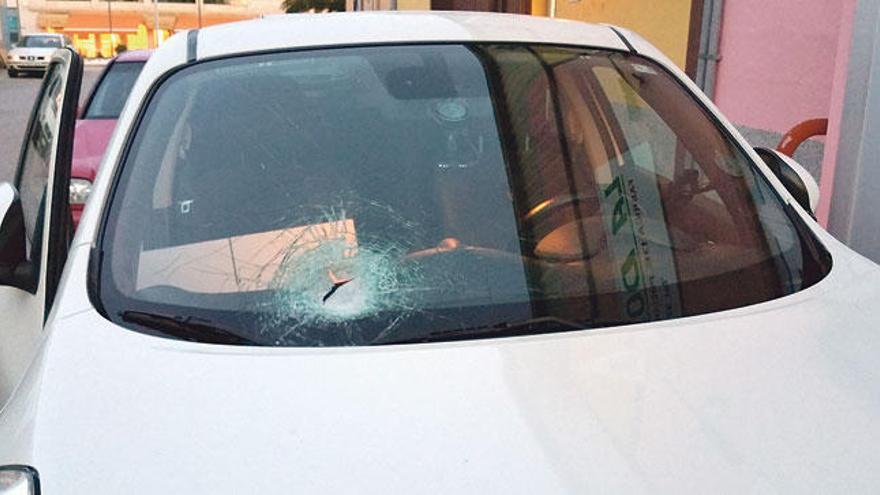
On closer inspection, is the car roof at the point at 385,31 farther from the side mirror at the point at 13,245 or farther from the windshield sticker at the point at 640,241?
the side mirror at the point at 13,245

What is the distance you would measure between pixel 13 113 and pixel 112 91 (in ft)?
37.0

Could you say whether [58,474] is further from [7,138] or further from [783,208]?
[7,138]

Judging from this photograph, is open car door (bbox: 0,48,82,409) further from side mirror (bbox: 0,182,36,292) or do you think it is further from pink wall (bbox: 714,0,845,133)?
pink wall (bbox: 714,0,845,133)

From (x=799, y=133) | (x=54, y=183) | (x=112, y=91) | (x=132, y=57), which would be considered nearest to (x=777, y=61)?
(x=799, y=133)

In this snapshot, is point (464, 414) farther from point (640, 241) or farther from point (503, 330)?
point (640, 241)

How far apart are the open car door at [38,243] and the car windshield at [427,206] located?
37 centimetres

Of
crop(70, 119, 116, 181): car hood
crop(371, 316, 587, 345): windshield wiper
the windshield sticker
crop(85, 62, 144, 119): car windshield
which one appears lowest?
crop(70, 119, 116, 181): car hood

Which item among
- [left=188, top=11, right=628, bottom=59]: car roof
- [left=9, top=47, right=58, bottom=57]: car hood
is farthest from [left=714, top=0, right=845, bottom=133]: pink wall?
[left=9, top=47, right=58, bottom=57]: car hood

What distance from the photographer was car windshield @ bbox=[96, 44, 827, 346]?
1.88 metres

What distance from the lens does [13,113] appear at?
1673cm

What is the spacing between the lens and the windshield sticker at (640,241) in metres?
1.96

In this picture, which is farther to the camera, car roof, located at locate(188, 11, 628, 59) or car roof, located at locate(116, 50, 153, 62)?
car roof, located at locate(116, 50, 153, 62)

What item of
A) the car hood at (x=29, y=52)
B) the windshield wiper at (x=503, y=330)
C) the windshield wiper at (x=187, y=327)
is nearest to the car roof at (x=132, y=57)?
the windshield wiper at (x=187, y=327)

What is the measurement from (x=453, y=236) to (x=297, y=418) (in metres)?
0.69
